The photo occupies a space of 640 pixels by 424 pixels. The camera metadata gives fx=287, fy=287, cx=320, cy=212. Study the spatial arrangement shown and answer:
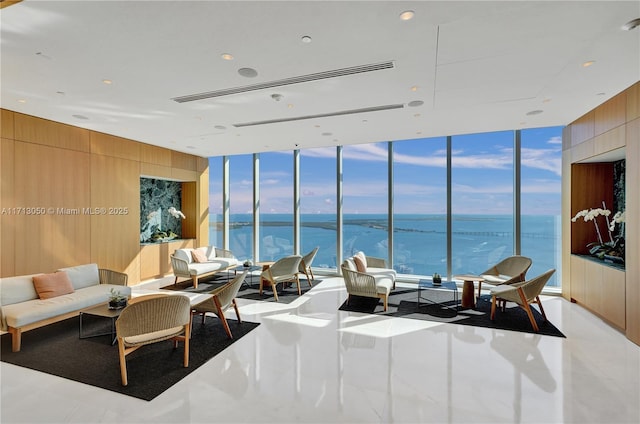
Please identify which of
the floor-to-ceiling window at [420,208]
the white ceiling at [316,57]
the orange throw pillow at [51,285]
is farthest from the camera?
the floor-to-ceiling window at [420,208]

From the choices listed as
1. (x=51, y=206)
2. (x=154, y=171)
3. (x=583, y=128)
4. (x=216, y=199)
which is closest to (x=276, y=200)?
(x=216, y=199)

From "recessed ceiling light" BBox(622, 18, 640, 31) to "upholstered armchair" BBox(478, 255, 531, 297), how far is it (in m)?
3.62

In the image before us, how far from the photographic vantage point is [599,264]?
4402mm

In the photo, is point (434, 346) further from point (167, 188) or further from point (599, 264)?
point (167, 188)

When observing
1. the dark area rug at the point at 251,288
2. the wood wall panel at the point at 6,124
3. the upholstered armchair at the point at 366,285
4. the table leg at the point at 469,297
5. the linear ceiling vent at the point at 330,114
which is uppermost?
the linear ceiling vent at the point at 330,114

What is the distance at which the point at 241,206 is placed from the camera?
851cm

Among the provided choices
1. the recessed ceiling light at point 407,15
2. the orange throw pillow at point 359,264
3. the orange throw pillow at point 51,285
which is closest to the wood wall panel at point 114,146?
the orange throw pillow at point 51,285

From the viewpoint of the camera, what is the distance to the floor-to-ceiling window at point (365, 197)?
22.9 ft

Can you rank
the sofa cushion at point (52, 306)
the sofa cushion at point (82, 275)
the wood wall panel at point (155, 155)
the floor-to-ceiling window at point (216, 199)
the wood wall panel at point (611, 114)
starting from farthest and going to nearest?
the floor-to-ceiling window at point (216, 199), the wood wall panel at point (155, 155), the sofa cushion at point (82, 275), the wood wall panel at point (611, 114), the sofa cushion at point (52, 306)

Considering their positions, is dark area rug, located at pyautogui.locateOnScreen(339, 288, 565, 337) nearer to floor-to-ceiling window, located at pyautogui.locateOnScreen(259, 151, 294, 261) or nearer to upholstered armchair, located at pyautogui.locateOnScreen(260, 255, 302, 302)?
upholstered armchair, located at pyautogui.locateOnScreen(260, 255, 302, 302)

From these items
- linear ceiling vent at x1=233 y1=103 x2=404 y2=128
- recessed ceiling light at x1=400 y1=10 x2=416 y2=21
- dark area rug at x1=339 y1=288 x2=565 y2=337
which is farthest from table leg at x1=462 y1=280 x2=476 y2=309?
recessed ceiling light at x1=400 y1=10 x2=416 y2=21

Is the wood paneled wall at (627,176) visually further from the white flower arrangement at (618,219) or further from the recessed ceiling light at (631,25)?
the recessed ceiling light at (631,25)

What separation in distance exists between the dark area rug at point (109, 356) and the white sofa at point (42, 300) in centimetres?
27

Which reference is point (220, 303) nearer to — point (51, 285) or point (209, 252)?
point (51, 285)
